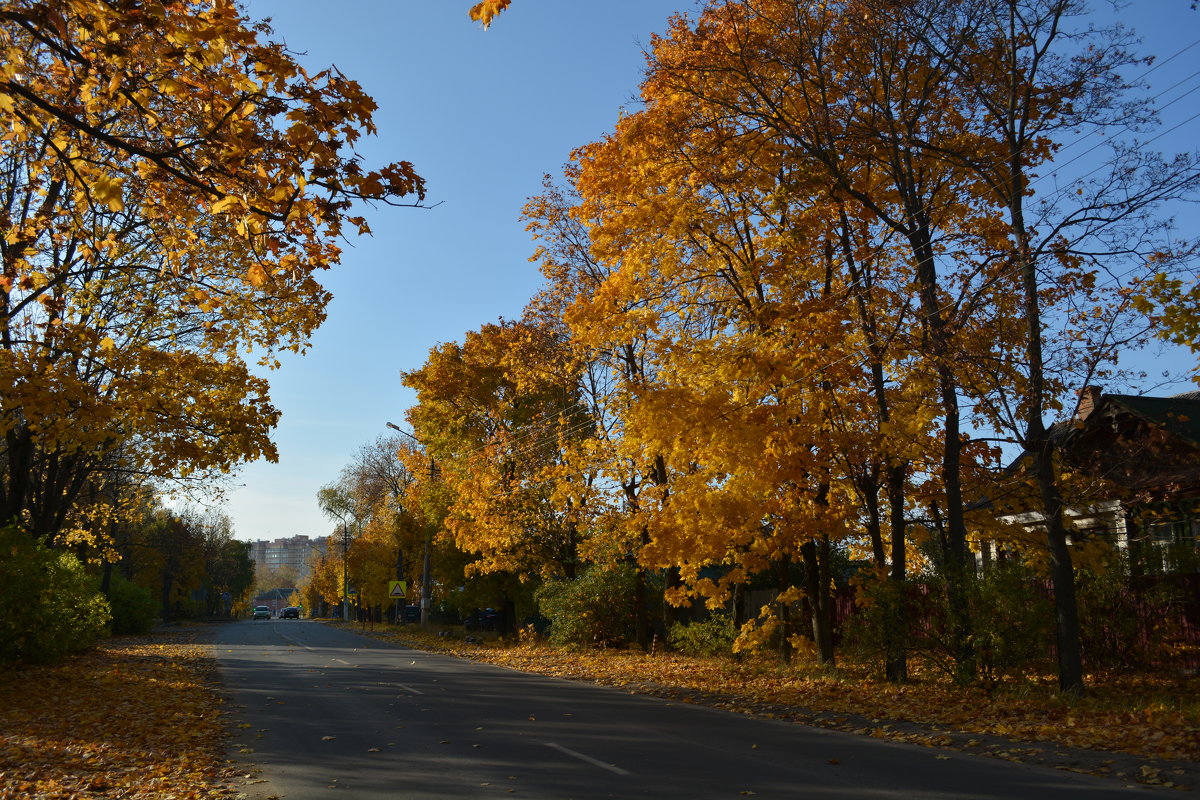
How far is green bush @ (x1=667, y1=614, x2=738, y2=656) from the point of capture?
73.9 ft

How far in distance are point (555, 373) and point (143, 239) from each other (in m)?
11.5

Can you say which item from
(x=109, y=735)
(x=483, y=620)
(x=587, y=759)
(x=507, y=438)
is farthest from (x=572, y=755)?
(x=483, y=620)

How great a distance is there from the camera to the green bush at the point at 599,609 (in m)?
27.1

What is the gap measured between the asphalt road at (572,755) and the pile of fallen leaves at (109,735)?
56cm

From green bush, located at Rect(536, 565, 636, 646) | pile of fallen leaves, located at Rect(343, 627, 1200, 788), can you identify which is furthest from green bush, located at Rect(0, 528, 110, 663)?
green bush, located at Rect(536, 565, 636, 646)

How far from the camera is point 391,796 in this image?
7672mm

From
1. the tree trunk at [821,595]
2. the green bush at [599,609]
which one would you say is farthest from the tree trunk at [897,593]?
the green bush at [599,609]

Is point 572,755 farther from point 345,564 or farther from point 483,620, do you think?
point 345,564

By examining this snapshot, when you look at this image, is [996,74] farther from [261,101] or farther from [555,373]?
[555,373]

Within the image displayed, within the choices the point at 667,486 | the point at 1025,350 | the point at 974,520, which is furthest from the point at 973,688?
the point at 667,486

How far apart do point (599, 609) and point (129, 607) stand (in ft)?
99.4

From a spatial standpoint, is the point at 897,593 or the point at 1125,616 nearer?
the point at 1125,616

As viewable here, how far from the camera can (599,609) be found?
27.3m

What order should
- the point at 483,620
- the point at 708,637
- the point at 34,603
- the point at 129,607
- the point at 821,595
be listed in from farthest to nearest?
the point at 483,620 → the point at 129,607 → the point at 708,637 → the point at 821,595 → the point at 34,603
